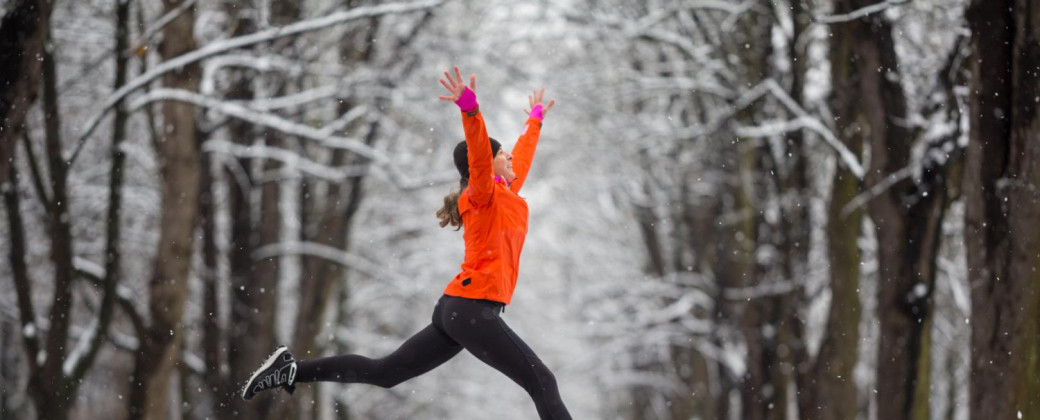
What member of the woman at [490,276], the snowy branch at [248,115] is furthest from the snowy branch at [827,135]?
the woman at [490,276]

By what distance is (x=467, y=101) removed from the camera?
16.2 feet

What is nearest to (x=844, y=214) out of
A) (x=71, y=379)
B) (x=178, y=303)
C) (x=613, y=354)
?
(x=178, y=303)

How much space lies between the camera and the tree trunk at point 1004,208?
6.64m

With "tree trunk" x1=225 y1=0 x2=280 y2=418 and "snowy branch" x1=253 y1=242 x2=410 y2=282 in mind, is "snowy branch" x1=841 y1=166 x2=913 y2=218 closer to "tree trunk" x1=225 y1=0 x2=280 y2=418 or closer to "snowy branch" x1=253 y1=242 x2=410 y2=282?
"snowy branch" x1=253 y1=242 x2=410 y2=282

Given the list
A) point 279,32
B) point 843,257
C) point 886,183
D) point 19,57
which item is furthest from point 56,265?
point 843,257

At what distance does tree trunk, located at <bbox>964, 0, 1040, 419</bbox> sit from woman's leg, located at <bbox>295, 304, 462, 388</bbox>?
10.7ft

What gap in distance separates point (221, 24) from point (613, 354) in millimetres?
8732

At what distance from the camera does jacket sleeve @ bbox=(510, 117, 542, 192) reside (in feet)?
19.2

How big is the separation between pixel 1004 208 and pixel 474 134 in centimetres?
355

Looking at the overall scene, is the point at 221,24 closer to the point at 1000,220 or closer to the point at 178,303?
the point at 178,303

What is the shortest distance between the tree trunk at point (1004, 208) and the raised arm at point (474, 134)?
3371mm

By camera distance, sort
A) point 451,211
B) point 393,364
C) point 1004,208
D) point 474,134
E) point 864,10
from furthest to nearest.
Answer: point 864,10, point 1004,208, point 393,364, point 451,211, point 474,134

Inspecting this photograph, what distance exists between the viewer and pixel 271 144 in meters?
17.2

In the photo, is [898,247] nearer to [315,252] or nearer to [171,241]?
[171,241]
